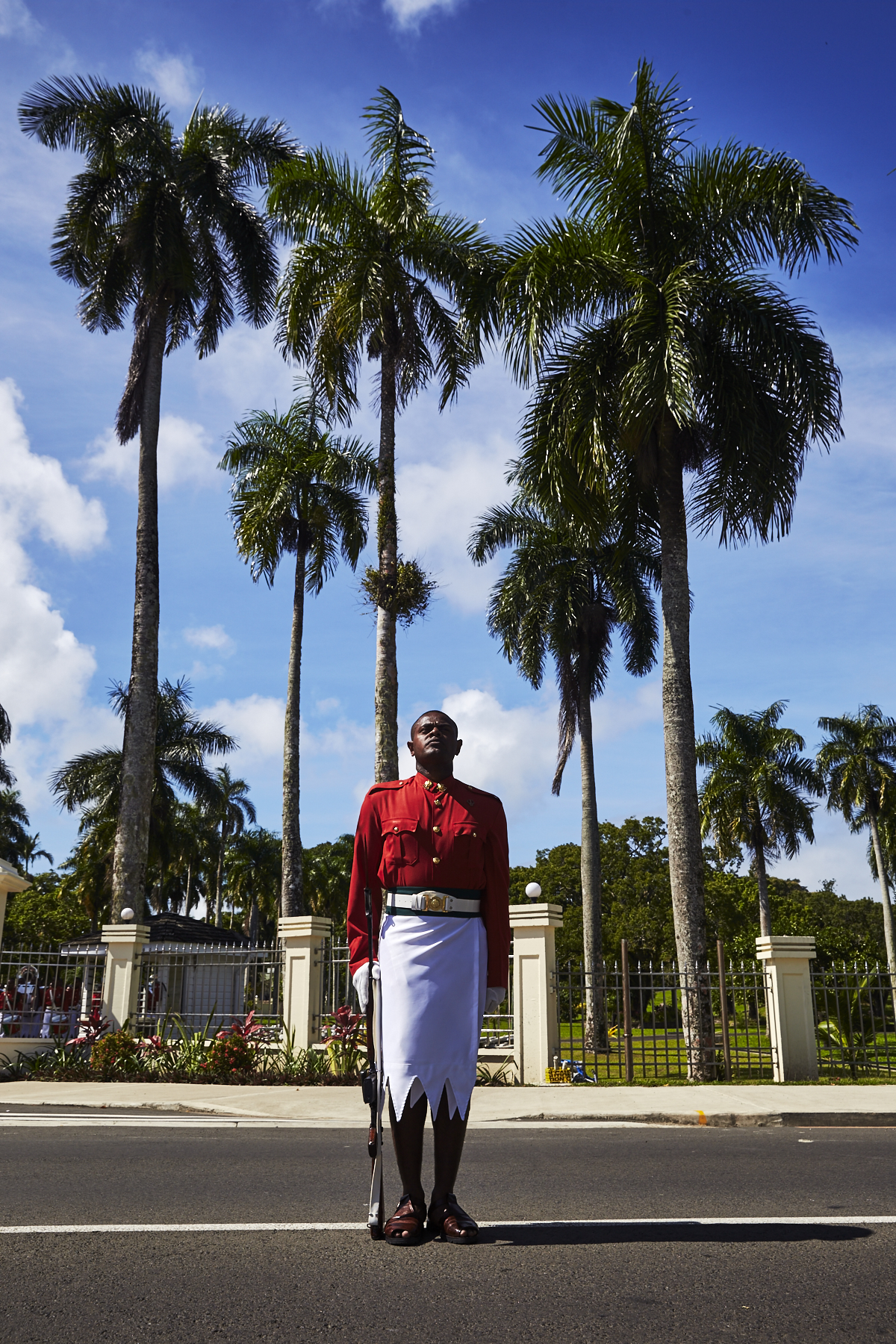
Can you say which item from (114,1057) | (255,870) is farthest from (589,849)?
(255,870)

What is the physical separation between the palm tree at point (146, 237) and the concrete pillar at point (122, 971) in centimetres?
358

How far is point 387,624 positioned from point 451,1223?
514 inches

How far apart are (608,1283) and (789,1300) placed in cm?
53

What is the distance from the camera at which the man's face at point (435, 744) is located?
4.09 meters

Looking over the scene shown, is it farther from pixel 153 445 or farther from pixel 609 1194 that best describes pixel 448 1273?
pixel 153 445

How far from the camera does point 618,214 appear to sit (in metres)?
15.4

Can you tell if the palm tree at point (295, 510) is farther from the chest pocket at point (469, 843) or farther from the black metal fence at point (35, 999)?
the chest pocket at point (469, 843)

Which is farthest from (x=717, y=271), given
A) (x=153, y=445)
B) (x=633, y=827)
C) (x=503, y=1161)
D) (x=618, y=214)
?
(x=633, y=827)

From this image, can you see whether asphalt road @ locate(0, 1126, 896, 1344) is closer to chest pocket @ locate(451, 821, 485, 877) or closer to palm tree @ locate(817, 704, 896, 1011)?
chest pocket @ locate(451, 821, 485, 877)

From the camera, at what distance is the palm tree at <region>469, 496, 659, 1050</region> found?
25.9 meters

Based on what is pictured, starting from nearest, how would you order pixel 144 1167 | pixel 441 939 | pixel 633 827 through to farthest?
pixel 441 939 → pixel 144 1167 → pixel 633 827

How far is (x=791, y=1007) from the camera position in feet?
41.8

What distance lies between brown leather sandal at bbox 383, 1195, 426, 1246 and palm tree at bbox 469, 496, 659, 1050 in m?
22.0

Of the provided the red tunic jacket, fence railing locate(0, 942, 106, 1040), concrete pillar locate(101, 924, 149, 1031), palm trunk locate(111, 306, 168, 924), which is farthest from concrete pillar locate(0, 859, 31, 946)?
the red tunic jacket
